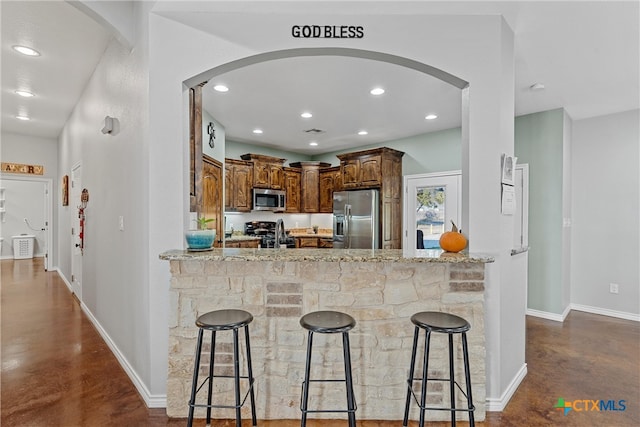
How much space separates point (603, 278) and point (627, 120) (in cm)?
208

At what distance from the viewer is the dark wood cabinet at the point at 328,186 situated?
6643 mm

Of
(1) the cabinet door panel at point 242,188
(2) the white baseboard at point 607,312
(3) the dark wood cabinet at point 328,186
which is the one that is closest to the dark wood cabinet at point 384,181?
(3) the dark wood cabinet at point 328,186

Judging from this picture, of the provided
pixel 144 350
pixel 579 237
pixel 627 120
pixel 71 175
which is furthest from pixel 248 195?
pixel 627 120

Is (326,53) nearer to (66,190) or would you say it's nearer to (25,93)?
(25,93)

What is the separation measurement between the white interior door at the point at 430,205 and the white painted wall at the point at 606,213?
156cm

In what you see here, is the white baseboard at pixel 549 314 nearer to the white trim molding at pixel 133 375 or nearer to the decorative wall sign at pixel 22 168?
the white trim molding at pixel 133 375

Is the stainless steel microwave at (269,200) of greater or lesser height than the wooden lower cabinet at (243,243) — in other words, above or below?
above

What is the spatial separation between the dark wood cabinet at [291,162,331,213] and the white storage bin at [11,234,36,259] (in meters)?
7.35

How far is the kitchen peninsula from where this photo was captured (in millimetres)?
2141

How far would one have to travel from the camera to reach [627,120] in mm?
4234

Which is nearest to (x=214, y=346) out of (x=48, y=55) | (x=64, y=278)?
(x=48, y=55)

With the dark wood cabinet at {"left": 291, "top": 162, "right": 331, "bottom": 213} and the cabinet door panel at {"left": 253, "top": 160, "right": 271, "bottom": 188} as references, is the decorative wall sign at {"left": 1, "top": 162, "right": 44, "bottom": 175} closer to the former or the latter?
the cabinet door panel at {"left": 253, "top": 160, "right": 271, "bottom": 188}

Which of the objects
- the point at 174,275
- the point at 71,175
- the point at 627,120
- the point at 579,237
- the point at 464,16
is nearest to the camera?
the point at 174,275

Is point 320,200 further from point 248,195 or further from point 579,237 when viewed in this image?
point 579,237
